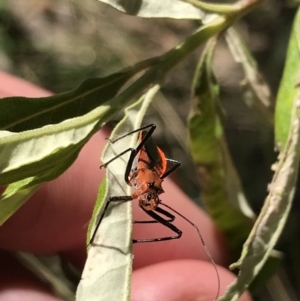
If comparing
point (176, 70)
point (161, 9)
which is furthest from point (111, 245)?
point (176, 70)

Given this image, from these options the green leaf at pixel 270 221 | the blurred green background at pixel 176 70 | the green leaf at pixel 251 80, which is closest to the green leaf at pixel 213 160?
the green leaf at pixel 251 80

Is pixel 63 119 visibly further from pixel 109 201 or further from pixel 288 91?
pixel 288 91

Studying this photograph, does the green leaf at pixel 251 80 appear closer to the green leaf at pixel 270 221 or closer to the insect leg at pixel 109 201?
the green leaf at pixel 270 221

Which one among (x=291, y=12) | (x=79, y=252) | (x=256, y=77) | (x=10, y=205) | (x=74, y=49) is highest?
(x=74, y=49)

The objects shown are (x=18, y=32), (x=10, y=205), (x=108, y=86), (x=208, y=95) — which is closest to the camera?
(x=10, y=205)

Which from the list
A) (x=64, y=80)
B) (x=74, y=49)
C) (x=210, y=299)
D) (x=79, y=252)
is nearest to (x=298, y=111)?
(x=210, y=299)

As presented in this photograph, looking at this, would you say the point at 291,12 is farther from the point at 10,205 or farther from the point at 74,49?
the point at 10,205
